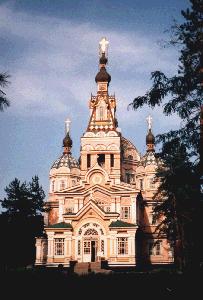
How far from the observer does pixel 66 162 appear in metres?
60.7

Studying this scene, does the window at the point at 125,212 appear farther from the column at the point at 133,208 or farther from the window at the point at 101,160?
the window at the point at 101,160

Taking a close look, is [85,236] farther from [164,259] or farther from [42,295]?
[42,295]

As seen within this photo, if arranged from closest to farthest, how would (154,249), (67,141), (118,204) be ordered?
(118,204)
(154,249)
(67,141)

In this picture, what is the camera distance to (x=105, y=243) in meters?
43.8

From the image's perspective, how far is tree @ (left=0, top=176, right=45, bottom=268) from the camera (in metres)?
40.1

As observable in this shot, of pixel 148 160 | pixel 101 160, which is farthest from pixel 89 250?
pixel 148 160

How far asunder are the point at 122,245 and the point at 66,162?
20000 mm

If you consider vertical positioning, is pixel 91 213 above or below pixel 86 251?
above

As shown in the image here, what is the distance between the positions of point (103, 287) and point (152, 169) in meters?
46.9

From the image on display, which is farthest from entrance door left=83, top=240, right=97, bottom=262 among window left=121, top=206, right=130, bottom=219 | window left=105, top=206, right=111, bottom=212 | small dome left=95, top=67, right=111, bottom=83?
small dome left=95, top=67, right=111, bottom=83

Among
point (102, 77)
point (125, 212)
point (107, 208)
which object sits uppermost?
point (102, 77)

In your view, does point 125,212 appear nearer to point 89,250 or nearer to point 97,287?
point 89,250

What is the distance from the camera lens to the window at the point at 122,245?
43.6m

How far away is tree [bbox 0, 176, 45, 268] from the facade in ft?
6.62
